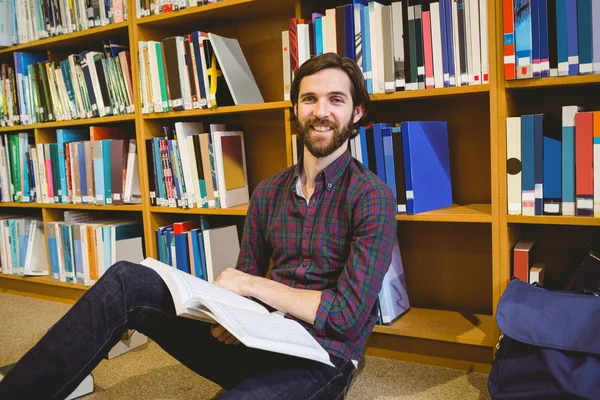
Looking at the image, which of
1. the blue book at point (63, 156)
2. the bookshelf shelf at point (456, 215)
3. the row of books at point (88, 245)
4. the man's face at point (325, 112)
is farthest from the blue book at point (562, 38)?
the blue book at point (63, 156)

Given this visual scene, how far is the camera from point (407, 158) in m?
1.66

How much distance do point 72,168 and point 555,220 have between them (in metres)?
2.13

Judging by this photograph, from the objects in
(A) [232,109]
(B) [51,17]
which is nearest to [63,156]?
(B) [51,17]

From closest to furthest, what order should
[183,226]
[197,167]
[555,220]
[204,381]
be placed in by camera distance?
1. [555,220]
2. [204,381]
3. [197,167]
4. [183,226]

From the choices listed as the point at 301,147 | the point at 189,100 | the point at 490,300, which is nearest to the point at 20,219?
the point at 189,100

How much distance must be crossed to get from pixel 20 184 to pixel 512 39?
2.53m

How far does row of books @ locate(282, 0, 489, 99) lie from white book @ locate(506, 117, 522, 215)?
163mm

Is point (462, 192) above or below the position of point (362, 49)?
below

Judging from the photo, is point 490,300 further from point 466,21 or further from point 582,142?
point 466,21

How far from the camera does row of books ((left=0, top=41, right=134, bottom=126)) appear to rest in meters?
2.40

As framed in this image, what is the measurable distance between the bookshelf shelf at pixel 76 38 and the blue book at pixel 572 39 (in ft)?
5.70

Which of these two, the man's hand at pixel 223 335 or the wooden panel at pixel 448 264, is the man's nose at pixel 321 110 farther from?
the wooden panel at pixel 448 264

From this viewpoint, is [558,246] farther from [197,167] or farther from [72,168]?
[72,168]

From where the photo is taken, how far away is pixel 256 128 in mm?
2357
